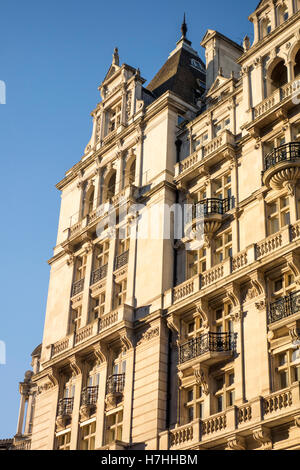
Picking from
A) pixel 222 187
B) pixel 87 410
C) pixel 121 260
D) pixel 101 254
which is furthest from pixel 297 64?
pixel 87 410

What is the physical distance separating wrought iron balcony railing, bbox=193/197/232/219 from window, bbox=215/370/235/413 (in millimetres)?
8754

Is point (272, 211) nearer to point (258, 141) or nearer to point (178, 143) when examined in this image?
point (258, 141)

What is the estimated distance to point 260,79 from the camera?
138 ft

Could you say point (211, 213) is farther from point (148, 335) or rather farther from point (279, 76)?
point (279, 76)

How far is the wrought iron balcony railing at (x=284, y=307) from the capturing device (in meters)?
33.6

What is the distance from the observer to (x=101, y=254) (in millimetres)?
47656

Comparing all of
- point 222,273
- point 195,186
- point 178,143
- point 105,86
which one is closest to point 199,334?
point 222,273

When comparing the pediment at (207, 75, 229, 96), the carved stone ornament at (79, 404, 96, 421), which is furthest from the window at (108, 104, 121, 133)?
the carved stone ornament at (79, 404, 96, 421)

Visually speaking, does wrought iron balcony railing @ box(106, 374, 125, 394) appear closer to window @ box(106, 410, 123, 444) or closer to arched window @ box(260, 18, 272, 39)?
window @ box(106, 410, 123, 444)

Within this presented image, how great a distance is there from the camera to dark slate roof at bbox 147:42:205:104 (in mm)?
50266

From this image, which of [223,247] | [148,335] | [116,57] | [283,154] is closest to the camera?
[283,154]

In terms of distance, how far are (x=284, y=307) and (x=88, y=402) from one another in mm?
13448
